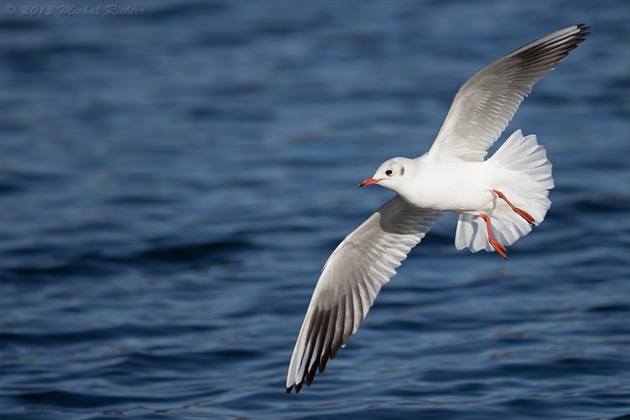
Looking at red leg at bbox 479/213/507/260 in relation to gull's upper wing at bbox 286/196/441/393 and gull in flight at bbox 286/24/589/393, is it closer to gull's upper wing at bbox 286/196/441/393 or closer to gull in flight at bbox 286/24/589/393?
gull in flight at bbox 286/24/589/393

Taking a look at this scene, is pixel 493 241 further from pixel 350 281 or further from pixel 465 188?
pixel 350 281

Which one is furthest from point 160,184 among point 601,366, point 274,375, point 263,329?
point 601,366

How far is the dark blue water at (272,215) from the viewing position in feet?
32.2

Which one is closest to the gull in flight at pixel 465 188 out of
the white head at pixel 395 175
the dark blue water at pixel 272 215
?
the white head at pixel 395 175

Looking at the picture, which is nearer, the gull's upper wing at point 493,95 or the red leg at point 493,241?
the gull's upper wing at point 493,95

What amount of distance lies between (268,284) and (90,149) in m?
5.04

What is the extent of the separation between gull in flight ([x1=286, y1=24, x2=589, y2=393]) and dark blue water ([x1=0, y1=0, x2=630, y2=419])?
1071 millimetres

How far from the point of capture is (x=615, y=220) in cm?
1334

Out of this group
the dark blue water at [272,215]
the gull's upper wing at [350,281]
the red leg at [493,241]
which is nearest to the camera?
the red leg at [493,241]

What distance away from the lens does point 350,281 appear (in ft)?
27.8

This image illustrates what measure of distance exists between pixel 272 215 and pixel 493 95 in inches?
254

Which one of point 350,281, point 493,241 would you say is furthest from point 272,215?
point 493,241

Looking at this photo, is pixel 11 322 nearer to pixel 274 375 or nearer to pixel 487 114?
pixel 274 375

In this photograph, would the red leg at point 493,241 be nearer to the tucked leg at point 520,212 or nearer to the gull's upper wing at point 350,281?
the tucked leg at point 520,212
